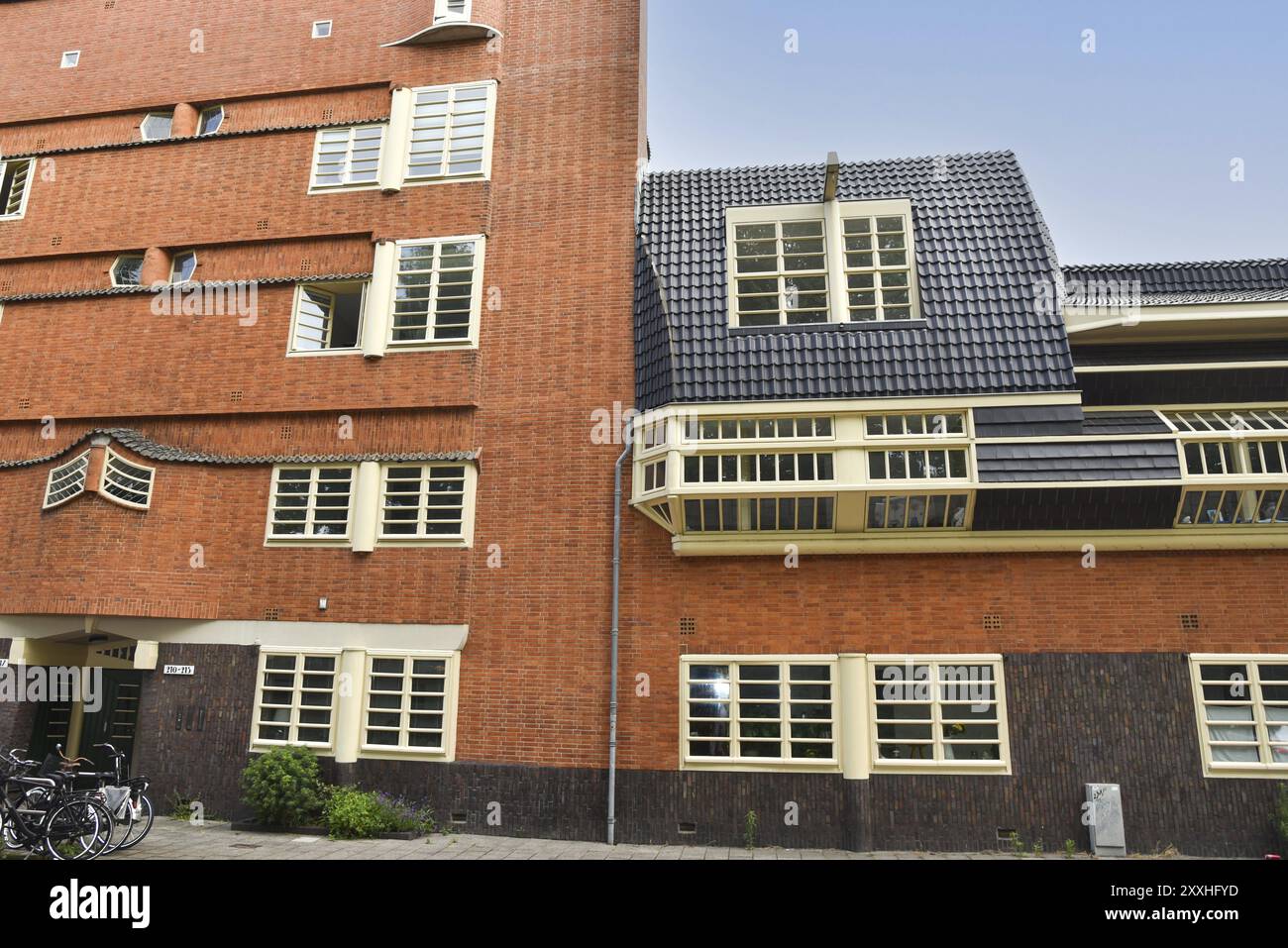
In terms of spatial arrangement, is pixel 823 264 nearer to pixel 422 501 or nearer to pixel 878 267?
pixel 878 267

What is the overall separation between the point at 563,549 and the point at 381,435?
4288 mm

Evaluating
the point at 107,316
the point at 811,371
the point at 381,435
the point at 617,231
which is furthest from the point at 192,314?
the point at 811,371

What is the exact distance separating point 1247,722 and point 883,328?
8358 mm

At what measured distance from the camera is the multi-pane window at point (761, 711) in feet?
44.4

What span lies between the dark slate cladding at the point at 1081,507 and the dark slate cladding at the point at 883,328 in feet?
5.93

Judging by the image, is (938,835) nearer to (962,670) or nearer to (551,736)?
(962,670)

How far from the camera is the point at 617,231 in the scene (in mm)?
16391

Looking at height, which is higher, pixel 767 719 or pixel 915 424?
pixel 915 424

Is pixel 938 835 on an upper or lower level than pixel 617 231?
lower

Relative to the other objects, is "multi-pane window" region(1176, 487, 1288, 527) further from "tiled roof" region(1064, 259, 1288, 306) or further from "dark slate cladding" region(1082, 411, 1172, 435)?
"tiled roof" region(1064, 259, 1288, 306)

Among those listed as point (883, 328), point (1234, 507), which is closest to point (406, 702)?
point (883, 328)

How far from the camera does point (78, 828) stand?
1079cm

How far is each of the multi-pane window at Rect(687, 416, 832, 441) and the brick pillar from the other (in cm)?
1399

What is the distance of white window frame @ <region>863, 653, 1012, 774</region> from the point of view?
1303cm
